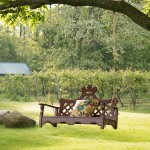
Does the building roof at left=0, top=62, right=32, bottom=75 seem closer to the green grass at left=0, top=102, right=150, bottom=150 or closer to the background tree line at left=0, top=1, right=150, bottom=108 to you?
the background tree line at left=0, top=1, right=150, bottom=108

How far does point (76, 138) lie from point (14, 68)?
38944mm

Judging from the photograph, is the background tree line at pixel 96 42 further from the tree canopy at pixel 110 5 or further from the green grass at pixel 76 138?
the tree canopy at pixel 110 5

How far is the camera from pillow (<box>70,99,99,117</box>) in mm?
11055

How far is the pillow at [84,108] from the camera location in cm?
1105

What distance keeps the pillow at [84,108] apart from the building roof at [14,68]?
3788 cm

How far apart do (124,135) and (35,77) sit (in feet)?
62.2

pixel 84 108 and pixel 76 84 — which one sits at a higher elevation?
pixel 76 84

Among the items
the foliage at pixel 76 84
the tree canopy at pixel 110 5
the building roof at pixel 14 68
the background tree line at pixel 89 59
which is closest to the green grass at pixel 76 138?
the tree canopy at pixel 110 5

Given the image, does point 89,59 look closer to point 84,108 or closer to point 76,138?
point 76,138

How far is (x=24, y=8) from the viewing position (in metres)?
8.83

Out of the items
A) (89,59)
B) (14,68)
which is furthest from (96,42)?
(14,68)

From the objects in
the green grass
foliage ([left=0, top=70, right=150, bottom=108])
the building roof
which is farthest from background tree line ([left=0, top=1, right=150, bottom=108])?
the green grass

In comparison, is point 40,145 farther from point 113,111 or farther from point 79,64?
point 79,64

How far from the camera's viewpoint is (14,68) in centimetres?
5006
